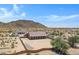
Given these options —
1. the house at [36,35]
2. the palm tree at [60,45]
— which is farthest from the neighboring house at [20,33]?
the palm tree at [60,45]

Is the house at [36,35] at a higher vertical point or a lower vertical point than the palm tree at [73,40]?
higher

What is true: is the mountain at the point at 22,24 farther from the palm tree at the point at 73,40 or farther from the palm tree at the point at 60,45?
the palm tree at the point at 73,40

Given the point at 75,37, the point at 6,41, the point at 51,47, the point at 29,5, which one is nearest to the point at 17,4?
the point at 29,5

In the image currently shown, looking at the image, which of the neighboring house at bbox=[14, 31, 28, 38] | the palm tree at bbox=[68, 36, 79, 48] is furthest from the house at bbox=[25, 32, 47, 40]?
the palm tree at bbox=[68, 36, 79, 48]

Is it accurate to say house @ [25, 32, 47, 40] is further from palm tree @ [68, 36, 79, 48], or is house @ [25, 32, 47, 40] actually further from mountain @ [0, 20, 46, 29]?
palm tree @ [68, 36, 79, 48]

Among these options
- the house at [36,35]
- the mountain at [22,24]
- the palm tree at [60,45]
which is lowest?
the palm tree at [60,45]

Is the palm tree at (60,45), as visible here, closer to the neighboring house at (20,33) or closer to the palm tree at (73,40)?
the palm tree at (73,40)

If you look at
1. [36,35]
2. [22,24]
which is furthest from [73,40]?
[22,24]
